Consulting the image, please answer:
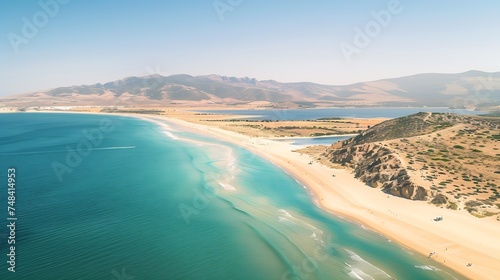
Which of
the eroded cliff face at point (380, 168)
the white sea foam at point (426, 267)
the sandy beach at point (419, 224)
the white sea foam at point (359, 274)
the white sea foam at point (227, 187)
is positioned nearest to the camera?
the white sea foam at point (359, 274)

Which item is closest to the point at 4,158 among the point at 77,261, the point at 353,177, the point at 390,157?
the point at 77,261

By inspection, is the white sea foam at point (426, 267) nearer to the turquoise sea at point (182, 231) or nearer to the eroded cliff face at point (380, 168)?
the turquoise sea at point (182, 231)

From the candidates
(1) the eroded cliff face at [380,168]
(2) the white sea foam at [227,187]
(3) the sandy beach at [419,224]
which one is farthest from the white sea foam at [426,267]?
(2) the white sea foam at [227,187]

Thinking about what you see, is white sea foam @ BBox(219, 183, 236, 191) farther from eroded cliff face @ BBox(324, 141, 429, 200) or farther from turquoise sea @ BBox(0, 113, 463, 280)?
eroded cliff face @ BBox(324, 141, 429, 200)

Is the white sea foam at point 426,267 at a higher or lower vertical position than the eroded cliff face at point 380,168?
lower

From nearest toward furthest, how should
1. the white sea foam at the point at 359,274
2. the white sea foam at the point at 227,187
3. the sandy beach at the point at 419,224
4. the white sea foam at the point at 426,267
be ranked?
the white sea foam at the point at 359,274 → the white sea foam at the point at 426,267 → the sandy beach at the point at 419,224 → the white sea foam at the point at 227,187

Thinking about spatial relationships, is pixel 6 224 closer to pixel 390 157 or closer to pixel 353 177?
pixel 353 177

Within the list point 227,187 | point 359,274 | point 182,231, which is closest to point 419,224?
point 359,274
